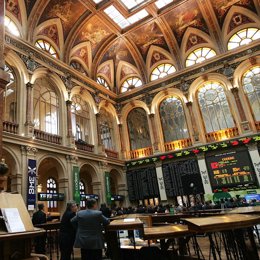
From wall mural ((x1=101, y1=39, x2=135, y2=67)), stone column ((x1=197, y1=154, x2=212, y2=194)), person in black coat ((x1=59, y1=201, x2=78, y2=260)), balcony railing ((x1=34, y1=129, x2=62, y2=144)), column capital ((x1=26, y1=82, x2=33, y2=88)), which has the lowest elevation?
person in black coat ((x1=59, y1=201, x2=78, y2=260))

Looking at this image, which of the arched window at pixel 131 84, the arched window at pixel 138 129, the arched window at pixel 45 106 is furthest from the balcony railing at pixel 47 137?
the arched window at pixel 131 84

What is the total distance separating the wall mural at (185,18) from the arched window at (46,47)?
26.3 ft

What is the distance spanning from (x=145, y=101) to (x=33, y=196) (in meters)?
11.0

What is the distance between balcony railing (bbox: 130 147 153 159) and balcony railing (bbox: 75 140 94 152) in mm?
3888

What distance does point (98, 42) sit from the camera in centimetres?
1722

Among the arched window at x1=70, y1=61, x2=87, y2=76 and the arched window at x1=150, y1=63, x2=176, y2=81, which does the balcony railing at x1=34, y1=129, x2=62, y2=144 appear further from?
the arched window at x1=150, y1=63, x2=176, y2=81

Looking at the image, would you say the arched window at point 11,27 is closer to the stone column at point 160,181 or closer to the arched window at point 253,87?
the stone column at point 160,181

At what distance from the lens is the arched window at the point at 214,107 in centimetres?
1559

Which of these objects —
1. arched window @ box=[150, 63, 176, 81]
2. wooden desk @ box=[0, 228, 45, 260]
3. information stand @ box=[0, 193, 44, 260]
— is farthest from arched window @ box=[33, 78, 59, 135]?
wooden desk @ box=[0, 228, 45, 260]

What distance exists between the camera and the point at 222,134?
15305mm

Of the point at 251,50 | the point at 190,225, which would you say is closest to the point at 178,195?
the point at 251,50

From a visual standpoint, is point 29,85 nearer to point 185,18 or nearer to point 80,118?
point 80,118

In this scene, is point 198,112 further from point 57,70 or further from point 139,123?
point 57,70

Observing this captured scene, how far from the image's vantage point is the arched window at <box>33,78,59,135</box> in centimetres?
1295
